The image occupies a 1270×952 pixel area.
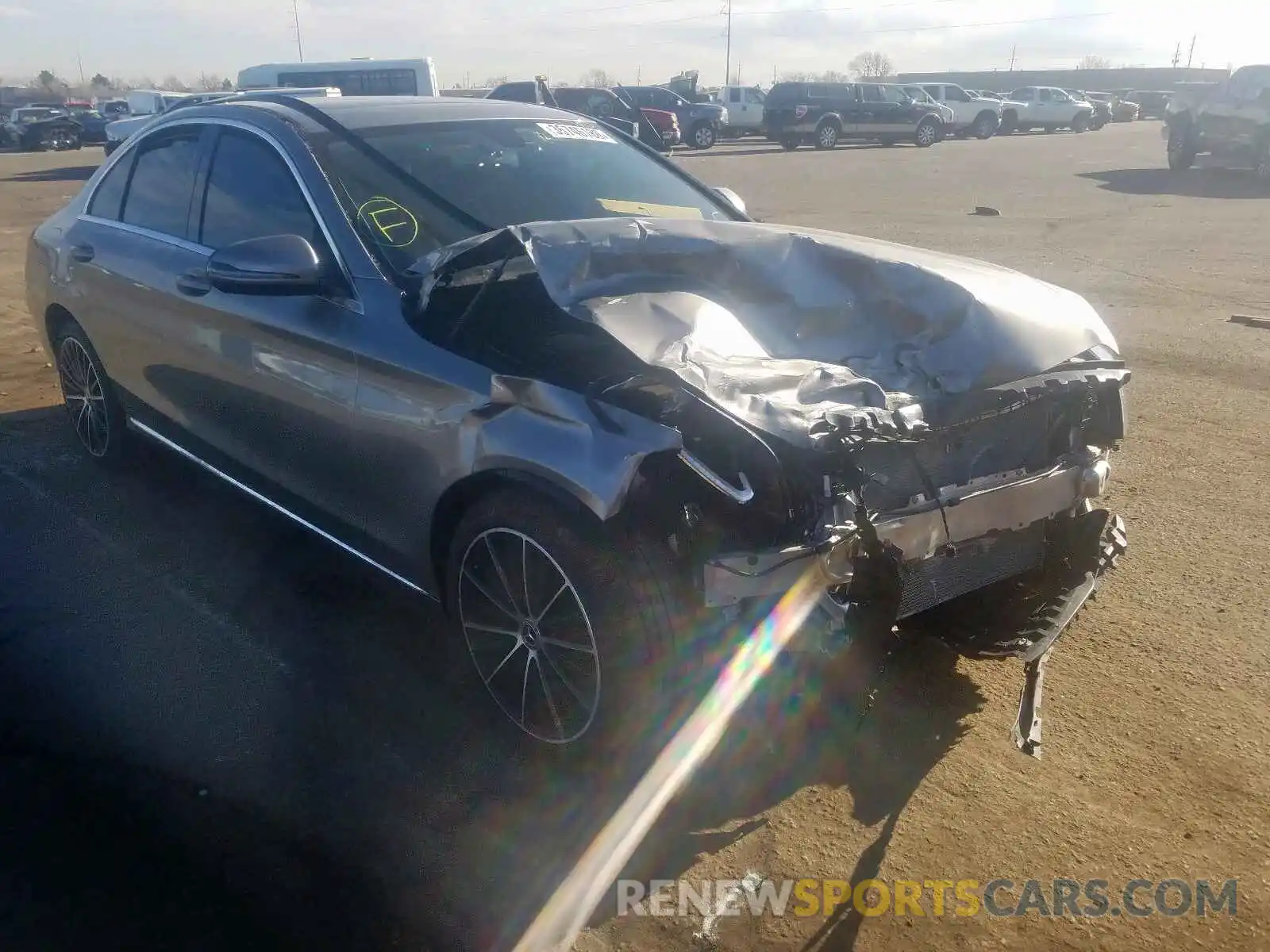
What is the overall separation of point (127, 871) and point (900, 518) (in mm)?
2103

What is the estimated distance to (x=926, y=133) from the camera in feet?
103

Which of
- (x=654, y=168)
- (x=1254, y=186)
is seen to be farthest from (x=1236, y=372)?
(x=1254, y=186)

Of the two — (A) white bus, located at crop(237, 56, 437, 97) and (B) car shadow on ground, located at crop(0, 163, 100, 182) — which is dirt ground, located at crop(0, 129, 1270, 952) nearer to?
(A) white bus, located at crop(237, 56, 437, 97)

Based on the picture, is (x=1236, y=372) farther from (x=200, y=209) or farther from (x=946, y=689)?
(x=200, y=209)

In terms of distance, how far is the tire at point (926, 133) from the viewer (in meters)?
31.3

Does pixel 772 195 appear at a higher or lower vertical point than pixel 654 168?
lower

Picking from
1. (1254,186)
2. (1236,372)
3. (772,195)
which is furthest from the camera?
(1254,186)

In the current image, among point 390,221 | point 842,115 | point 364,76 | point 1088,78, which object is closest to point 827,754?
point 390,221

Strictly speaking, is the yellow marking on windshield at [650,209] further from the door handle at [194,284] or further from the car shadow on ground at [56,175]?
the car shadow on ground at [56,175]

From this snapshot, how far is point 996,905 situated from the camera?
8.08 feet

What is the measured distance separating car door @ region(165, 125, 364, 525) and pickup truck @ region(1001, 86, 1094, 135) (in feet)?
131

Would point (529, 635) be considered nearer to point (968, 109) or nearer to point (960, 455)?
point (960, 455)

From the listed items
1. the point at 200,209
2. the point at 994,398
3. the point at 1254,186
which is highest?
the point at 200,209

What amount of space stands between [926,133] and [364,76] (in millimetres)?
18185
